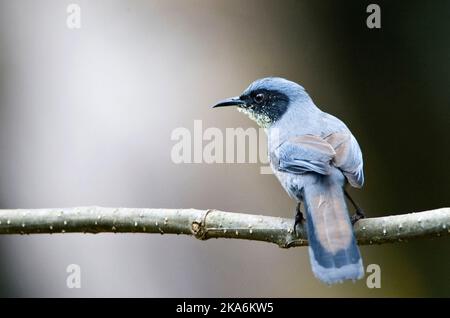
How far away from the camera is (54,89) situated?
5.75 metres

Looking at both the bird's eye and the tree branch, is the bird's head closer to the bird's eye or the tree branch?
the bird's eye

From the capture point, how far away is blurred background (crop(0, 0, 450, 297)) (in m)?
5.38

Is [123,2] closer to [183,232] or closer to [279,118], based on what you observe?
[279,118]

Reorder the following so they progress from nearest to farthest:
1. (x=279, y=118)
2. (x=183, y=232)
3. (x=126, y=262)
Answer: (x=183, y=232) → (x=279, y=118) → (x=126, y=262)

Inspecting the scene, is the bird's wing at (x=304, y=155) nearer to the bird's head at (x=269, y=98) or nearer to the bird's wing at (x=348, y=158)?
the bird's wing at (x=348, y=158)

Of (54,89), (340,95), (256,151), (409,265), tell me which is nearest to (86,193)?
(54,89)

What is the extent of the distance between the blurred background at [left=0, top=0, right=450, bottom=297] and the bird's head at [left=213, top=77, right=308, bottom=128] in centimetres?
124

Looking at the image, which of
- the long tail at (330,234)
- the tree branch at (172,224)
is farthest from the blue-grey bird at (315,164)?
the tree branch at (172,224)

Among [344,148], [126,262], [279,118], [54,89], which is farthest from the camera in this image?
[54,89]

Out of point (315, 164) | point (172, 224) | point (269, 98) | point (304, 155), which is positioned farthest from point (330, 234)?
point (269, 98)

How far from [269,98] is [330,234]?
146cm

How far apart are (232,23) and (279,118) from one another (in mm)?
1838

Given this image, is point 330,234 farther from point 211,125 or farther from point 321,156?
point 211,125

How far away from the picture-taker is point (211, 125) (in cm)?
560
